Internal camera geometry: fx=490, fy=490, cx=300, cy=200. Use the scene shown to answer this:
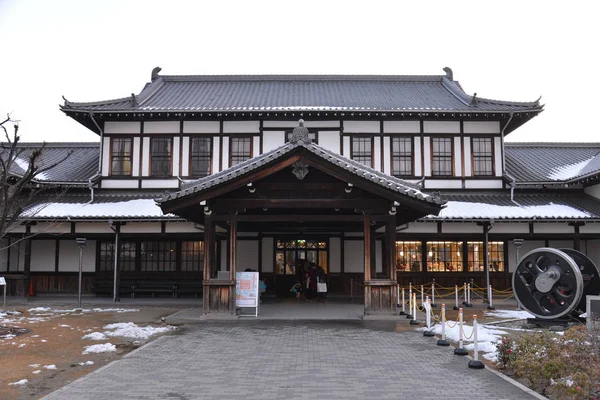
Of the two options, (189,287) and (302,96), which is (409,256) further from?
(189,287)

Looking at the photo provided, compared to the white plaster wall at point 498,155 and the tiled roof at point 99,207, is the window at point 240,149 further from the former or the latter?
the white plaster wall at point 498,155

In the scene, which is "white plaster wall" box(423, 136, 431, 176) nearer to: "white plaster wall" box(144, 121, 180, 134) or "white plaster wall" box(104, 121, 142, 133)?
"white plaster wall" box(144, 121, 180, 134)

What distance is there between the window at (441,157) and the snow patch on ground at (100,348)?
1761cm

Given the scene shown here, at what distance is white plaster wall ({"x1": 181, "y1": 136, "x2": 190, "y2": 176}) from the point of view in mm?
24281

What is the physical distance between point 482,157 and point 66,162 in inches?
880

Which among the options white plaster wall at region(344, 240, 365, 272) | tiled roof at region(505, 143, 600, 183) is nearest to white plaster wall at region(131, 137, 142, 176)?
white plaster wall at region(344, 240, 365, 272)

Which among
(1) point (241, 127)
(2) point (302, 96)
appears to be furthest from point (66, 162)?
(2) point (302, 96)

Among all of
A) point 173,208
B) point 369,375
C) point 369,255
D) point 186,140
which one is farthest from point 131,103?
point 369,375

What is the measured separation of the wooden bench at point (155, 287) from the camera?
78.3 ft

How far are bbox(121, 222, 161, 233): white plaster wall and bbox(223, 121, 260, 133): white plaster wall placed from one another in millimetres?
5780

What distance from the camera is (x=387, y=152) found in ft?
80.2

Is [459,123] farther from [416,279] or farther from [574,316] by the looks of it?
[574,316]

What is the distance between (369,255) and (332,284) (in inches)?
340

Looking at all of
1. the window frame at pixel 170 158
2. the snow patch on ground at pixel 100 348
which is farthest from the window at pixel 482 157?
the snow patch on ground at pixel 100 348
